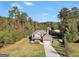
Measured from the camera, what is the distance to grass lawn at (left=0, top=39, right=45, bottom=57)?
627 centimetres

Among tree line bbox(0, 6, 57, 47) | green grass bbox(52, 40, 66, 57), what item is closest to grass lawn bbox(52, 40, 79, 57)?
green grass bbox(52, 40, 66, 57)

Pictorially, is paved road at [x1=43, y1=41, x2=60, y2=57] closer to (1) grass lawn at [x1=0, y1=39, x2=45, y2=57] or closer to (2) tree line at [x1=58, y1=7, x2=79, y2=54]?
(1) grass lawn at [x1=0, y1=39, x2=45, y2=57]

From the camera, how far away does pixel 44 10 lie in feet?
20.7

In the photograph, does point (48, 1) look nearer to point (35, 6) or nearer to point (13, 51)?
point (35, 6)

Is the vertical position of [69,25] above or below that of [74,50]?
above

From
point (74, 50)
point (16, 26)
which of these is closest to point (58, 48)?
point (74, 50)

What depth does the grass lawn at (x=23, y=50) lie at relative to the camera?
6273mm

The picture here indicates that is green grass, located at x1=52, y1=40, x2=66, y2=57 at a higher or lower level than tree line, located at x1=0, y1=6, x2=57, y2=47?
lower

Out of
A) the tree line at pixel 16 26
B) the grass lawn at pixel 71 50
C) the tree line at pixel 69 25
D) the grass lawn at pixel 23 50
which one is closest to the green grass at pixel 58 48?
the grass lawn at pixel 71 50

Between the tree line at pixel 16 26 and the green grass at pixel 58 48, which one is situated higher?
the tree line at pixel 16 26

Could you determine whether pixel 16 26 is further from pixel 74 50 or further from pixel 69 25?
pixel 74 50

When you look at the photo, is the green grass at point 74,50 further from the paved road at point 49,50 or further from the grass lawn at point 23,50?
the grass lawn at point 23,50

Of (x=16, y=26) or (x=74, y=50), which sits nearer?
(x=74, y=50)

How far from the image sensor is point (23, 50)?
6.31m
